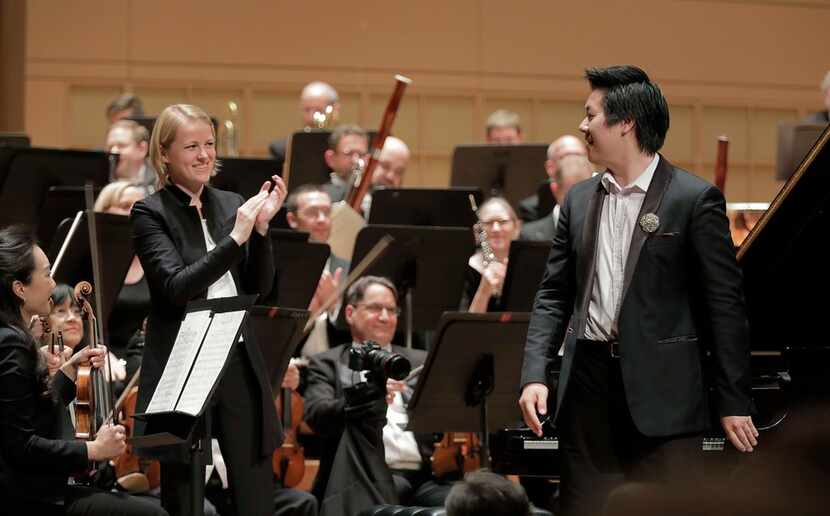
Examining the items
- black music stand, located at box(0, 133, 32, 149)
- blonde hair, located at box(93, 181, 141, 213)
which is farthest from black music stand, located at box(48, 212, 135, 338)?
black music stand, located at box(0, 133, 32, 149)

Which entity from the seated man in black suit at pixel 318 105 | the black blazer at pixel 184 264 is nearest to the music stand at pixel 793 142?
the seated man in black suit at pixel 318 105

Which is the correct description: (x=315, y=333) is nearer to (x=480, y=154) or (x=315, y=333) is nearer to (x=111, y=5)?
(x=480, y=154)

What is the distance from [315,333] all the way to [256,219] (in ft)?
5.63

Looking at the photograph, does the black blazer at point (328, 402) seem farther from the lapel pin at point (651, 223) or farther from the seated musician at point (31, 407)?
the lapel pin at point (651, 223)

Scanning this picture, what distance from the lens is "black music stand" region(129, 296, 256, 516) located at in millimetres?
2471

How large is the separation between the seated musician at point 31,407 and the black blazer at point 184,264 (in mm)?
202

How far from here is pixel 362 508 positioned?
349 centimetres

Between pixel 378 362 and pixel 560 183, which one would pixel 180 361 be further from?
pixel 560 183

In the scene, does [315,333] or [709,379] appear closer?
[709,379]

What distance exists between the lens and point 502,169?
581 centimetres

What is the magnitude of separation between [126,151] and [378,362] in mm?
2286

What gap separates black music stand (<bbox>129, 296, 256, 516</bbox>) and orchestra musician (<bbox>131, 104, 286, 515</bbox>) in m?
0.03

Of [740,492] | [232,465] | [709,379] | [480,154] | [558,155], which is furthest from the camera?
[480,154]

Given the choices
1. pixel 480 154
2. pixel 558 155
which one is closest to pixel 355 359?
pixel 558 155
